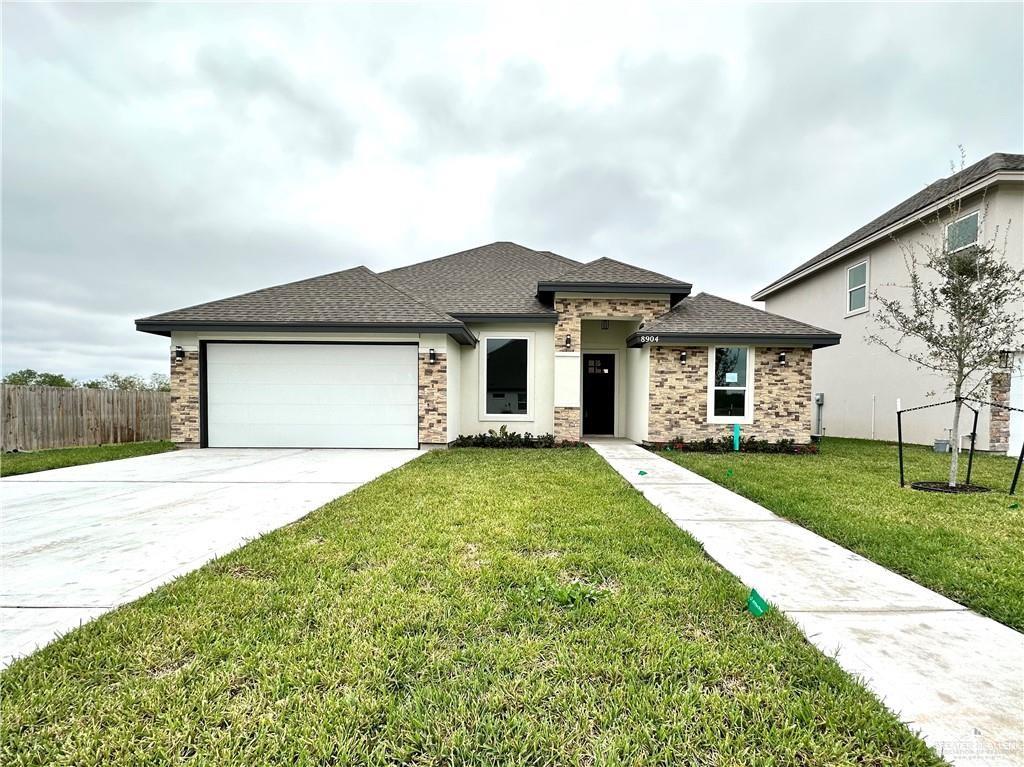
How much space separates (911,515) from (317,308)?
10719 mm

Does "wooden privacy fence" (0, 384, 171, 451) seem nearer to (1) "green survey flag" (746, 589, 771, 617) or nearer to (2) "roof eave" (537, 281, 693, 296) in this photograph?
(2) "roof eave" (537, 281, 693, 296)

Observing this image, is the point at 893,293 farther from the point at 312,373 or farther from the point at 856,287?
the point at 312,373

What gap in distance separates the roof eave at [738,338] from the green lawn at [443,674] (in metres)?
7.63

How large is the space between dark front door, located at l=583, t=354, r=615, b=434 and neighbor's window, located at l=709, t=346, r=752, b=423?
300cm

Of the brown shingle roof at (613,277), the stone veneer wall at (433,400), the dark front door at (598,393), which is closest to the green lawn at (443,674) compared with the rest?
the stone veneer wall at (433,400)

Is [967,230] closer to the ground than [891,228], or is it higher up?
closer to the ground

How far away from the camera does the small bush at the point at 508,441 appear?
10.8 metres

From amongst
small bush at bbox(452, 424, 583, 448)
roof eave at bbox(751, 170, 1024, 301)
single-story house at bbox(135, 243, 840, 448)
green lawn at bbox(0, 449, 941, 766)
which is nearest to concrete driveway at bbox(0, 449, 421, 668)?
green lawn at bbox(0, 449, 941, 766)

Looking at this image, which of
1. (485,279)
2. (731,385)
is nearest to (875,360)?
(731,385)

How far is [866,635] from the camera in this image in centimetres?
235

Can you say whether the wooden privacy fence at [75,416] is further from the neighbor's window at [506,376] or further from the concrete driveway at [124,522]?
the neighbor's window at [506,376]

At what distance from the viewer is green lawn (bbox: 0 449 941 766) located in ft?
5.15

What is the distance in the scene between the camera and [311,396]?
1002 cm

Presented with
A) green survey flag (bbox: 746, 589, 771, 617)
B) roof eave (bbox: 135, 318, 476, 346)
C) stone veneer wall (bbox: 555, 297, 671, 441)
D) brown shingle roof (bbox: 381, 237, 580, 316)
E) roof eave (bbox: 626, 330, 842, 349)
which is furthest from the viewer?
brown shingle roof (bbox: 381, 237, 580, 316)
